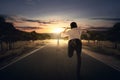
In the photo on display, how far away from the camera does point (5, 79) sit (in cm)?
983

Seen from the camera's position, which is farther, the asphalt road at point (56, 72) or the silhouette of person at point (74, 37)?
the silhouette of person at point (74, 37)

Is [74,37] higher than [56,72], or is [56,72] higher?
[74,37]

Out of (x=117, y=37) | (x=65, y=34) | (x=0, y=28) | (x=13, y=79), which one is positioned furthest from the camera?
(x=0, y=28)

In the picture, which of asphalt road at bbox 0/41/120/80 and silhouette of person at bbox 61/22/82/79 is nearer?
asphalt road at bbox 0/41/120/80

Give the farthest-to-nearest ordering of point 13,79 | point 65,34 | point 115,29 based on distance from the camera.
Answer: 1. point 115,29
2. point 65,34
3. point 13,79

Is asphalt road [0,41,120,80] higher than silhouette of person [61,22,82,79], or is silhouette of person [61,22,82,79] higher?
silhouette of person [61,22,82,79]

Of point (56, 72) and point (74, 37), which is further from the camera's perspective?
point (56, 72)

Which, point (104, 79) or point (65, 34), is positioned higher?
point (65, 34)

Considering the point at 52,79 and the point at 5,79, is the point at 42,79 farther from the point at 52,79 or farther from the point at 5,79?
the point at 5,79

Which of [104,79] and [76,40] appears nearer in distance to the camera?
[104,79]

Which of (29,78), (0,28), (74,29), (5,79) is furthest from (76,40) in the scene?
(0,28)

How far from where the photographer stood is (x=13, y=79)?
9812 mm

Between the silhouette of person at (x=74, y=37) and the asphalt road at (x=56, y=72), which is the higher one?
the silhouette of person at (x=74, y=37)

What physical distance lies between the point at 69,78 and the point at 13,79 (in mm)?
1991
